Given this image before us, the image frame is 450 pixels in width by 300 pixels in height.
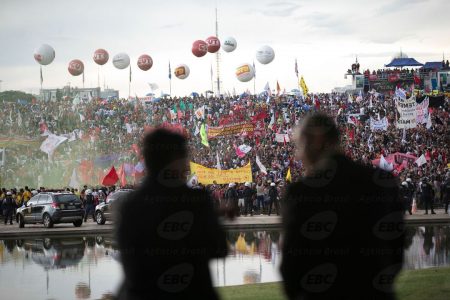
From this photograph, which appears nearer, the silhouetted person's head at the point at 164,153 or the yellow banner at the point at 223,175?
the silhouetted person's head at the point at 164,153

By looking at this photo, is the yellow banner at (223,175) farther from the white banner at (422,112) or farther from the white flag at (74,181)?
the white banner at (422,112)

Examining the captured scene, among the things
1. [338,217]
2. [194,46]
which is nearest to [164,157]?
[338,217]

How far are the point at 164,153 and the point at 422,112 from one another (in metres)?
35.8

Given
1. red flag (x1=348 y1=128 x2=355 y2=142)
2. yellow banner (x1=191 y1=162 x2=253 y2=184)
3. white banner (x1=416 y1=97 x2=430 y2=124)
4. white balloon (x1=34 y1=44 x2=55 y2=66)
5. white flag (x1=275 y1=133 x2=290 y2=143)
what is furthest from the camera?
white balloon (x1=34 y1=44 x2=55 y2=66)

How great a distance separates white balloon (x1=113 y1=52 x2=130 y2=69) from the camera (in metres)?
62.9

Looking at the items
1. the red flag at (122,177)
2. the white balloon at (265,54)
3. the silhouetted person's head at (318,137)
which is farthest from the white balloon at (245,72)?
the silhouetted person's head at (318,137)

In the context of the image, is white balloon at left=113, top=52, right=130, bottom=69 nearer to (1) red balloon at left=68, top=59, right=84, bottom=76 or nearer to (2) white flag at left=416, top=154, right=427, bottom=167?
(1) red balloon at left=68, top=59, right=84, bottom=76

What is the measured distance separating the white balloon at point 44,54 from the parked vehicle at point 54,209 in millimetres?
32034

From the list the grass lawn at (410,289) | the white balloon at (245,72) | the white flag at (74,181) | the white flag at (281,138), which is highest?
the white balloon at (245,72)

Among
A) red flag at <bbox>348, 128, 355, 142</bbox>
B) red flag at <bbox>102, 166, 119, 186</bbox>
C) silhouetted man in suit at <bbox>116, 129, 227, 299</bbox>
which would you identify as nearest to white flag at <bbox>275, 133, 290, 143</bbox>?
red flag at <bbox>348, 128, 355, 142</bbox>

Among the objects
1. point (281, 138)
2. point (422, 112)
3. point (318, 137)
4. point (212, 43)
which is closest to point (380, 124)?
point (422, 112)

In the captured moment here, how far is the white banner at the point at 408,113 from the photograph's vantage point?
126 feet

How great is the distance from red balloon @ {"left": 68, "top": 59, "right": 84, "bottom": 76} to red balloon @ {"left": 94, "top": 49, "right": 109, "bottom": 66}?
1.82 m

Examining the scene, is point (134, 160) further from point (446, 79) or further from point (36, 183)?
point (446, 79)
